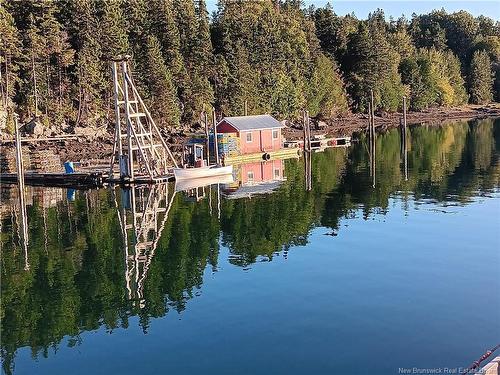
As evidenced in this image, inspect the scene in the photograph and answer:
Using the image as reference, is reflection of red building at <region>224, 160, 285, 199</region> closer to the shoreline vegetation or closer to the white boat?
the white boat

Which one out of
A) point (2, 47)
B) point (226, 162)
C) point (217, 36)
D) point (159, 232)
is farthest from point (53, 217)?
point (217, 36)

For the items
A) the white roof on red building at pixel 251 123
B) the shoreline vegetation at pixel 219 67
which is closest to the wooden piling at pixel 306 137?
the white roof on red building at pixel 251 123

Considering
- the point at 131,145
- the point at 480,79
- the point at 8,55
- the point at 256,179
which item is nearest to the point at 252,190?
the point at 256,179

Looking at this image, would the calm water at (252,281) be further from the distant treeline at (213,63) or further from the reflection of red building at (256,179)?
the distant treeline at (213,63)

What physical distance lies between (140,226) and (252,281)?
10.9 m

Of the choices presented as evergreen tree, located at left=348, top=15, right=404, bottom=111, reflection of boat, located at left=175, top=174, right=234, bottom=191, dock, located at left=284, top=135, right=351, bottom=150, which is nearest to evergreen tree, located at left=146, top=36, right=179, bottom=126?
dock, located at left=284, top=135, right=351, bottom=150

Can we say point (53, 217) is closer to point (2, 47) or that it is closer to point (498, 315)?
point (498, 315)

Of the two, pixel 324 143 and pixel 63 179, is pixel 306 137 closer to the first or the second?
pixel 324 143

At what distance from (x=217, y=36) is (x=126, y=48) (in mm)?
23099

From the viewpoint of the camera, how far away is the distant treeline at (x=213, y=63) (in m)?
71.0

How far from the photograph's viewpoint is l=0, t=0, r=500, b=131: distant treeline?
233 ft

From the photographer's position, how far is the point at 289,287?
22109 mm

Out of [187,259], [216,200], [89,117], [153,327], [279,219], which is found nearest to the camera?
[153,327]

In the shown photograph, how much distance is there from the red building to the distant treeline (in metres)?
19.3
